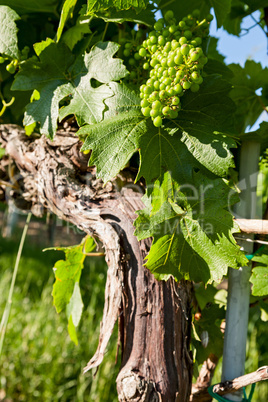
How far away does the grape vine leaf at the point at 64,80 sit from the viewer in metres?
0.64

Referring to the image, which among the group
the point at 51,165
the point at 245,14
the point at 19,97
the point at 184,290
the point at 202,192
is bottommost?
the point at 184,290

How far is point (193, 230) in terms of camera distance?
0.62 m

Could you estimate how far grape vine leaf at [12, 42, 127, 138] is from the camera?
25.1 inches

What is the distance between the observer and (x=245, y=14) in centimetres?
92

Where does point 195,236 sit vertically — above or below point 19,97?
below

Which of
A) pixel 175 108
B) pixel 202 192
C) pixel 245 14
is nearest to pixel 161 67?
pixel 175 108

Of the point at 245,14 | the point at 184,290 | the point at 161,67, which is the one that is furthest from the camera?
the point at 245,14

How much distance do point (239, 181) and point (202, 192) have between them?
5.8 inches

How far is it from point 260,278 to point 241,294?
0.06m

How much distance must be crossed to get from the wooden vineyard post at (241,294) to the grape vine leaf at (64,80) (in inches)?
11.0

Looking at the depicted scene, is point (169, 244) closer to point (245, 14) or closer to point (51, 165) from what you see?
point (51, 165)

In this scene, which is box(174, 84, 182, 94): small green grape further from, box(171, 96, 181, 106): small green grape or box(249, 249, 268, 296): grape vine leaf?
box(249, 249, 268, 296): grape vine leaf

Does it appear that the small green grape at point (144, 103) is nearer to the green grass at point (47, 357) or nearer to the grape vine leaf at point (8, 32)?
the grape vine leaf at point (8, 32)

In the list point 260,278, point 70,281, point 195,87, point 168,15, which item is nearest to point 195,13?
point 168,15
